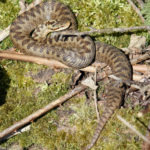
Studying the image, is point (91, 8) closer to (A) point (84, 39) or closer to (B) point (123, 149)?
(A) point (84, 39)

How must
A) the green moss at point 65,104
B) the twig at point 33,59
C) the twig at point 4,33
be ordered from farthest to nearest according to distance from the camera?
the twig at point 4,33 < the twig at point 33,59 < the green moss at point 65,104

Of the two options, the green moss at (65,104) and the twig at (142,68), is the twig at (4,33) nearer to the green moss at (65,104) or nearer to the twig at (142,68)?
the green moss at (65,104)

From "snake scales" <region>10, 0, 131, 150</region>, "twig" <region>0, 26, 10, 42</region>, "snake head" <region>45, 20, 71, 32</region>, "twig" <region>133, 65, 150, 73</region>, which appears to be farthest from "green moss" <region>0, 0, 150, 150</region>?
"twig" <region>133, 65, 150, 73</region>

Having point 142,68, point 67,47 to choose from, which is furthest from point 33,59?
point 142,68

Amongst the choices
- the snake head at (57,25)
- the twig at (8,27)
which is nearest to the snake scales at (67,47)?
the snake head at (57,25)

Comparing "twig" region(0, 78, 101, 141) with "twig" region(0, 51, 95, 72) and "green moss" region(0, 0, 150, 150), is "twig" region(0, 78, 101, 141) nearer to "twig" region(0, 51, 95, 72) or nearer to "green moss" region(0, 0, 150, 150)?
"green moss" region(0, 0, 150, 150)

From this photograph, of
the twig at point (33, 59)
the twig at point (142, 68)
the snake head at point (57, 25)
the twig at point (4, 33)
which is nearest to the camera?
the twig at point (142, 68)
